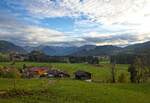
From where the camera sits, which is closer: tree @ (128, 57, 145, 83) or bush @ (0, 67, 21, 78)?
tree @ (128, 57, 145, 83)

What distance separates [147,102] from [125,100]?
3.73m

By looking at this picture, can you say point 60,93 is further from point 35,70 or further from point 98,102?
point 35,70

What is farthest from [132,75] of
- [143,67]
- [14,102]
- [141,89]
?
[14,102]

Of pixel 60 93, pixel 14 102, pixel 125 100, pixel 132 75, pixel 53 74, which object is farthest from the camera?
pixel 53 74

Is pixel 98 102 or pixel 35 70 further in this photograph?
pixel 35 70

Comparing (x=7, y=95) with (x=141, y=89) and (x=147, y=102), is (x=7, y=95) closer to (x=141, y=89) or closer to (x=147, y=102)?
(x=147, y=102)

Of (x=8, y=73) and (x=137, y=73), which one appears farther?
(x=8, y=73)

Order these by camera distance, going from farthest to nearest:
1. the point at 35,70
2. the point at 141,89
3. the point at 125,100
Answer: the point at 35,70 < the point at 141,89 < the point at 125,100

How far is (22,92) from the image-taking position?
48.1 m

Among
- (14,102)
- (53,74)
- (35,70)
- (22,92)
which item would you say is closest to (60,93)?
(22,92)

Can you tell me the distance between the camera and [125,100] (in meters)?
45.8

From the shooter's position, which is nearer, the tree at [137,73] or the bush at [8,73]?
the tree at [137,73]

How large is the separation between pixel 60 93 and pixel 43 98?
8.13 m

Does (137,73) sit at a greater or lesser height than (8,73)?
lesser
